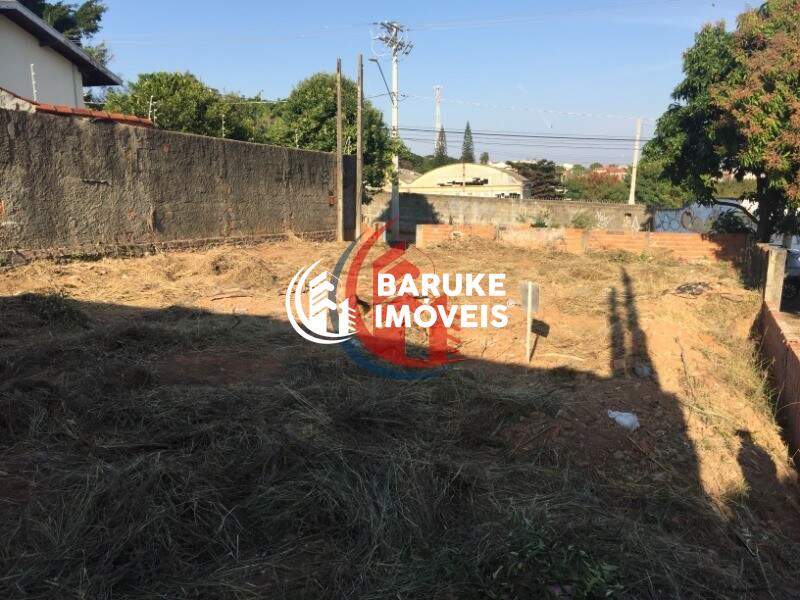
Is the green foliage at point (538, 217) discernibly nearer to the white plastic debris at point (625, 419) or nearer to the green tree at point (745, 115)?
the green tree at point (745, 115)

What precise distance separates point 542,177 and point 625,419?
42.9m

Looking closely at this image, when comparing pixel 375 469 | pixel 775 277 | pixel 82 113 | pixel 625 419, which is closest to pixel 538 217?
pixel 775 277

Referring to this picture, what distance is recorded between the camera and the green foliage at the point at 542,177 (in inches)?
1734

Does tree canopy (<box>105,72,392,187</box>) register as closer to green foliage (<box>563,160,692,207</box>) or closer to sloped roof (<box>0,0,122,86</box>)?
sloped roof (<box>0,0,122,86</box>)

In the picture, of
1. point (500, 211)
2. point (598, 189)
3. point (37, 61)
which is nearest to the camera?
point (37, 61)

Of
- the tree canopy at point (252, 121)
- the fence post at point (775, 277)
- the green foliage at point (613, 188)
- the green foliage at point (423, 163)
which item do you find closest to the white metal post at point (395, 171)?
the tree canopy at point (252, 121)

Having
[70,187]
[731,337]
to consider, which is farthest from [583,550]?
[70,187]

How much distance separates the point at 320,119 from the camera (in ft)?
65.3

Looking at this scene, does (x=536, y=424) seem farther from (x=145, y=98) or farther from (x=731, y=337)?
(x=145, y=98)

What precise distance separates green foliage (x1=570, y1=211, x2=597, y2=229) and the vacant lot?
63.2 ft

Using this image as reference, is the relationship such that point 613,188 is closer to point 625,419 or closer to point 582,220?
point 582,220

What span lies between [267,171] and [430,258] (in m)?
4.59

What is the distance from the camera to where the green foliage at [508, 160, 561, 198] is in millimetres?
44031

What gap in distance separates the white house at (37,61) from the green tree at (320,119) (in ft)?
19.9
